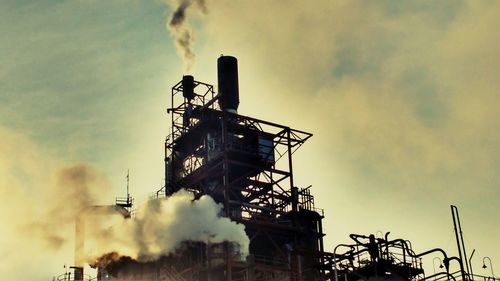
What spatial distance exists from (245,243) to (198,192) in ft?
28.1

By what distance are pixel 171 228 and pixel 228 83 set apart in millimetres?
15361

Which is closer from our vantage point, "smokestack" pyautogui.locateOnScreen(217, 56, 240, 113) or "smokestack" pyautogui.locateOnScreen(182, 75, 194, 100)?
"smokestack" pyautogui.locateOnScreen(217, 56, 240, 113)

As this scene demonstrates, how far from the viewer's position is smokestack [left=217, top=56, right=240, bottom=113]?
7531 cm

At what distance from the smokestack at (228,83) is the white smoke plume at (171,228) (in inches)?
368

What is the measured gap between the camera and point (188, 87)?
80438mm

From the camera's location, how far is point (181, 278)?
229 ft

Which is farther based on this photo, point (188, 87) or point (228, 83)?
point (188, 87)

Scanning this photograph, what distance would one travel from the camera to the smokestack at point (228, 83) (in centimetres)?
7531

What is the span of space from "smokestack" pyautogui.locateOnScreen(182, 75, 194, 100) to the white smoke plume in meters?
11.4

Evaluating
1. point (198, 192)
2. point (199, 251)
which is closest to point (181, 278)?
point (199, 251)

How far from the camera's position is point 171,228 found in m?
70.2

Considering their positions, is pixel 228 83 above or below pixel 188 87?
below

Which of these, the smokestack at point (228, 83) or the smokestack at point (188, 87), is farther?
the smokestack at point (188, 87)

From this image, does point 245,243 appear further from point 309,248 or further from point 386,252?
point 386,252
